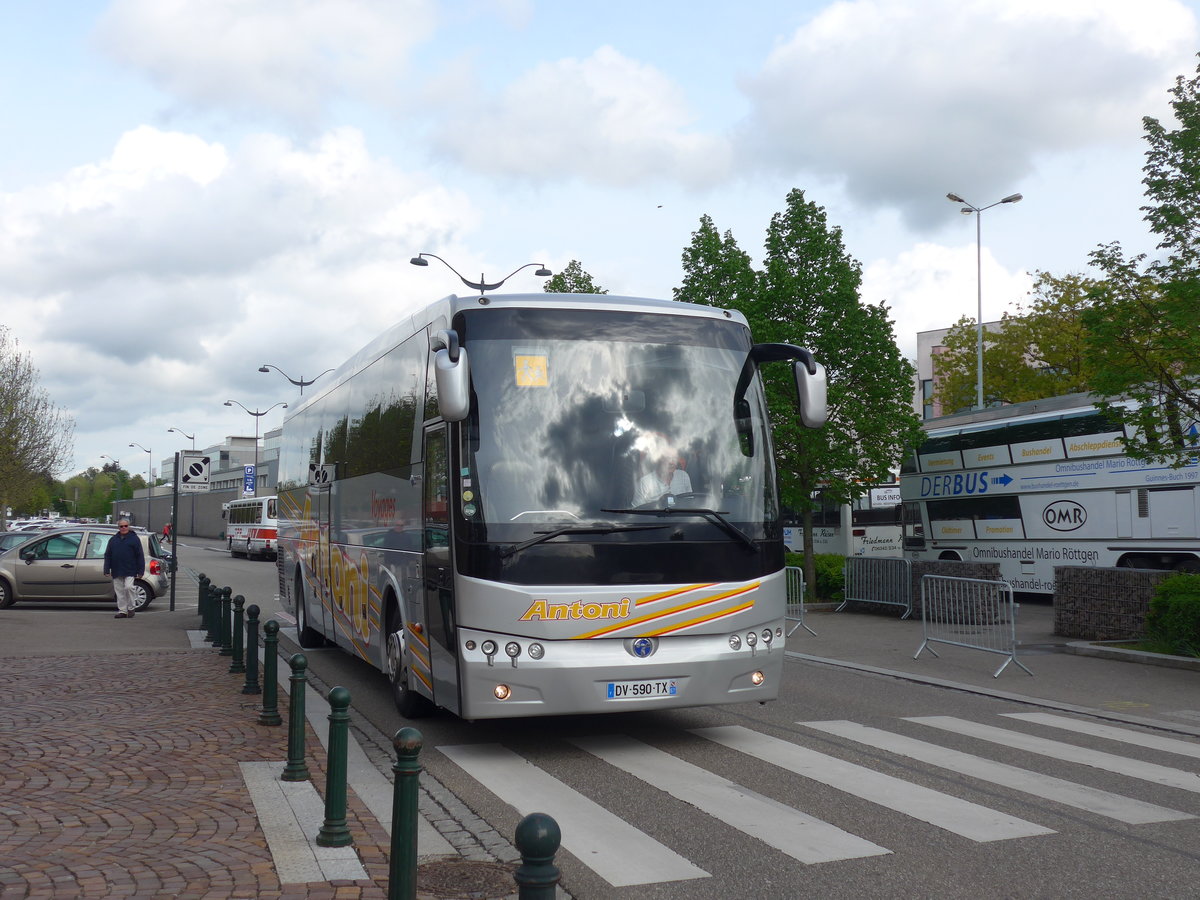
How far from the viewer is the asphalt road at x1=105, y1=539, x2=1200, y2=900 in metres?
5.27

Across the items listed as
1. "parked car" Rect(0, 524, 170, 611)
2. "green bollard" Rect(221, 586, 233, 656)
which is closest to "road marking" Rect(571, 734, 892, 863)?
"green bollard" Rect(221, 586, 233, 656)

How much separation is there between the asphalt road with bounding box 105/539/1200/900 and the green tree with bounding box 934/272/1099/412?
26.7 metres

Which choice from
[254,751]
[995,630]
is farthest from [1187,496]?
[254,751]

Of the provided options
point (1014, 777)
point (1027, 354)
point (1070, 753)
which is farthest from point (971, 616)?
point (1027, 354)

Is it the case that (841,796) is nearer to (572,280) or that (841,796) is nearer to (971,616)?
(971,616)

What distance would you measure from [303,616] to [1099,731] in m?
9.78

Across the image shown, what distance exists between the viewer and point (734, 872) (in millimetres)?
5312

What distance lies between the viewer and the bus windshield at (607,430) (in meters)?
7.72

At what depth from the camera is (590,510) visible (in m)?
7.73

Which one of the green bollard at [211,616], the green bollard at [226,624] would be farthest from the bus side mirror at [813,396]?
the green bollard at [211,616]

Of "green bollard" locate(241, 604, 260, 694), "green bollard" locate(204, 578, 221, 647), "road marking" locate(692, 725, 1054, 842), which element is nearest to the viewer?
"road marking" locate(692, 725, 1054, 842)

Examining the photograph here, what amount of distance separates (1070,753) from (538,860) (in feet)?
20.6

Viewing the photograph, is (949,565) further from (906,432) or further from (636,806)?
(636,806)

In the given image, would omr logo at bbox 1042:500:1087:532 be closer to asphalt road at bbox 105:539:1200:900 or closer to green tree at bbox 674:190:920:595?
green tree at bbox 674:190:920:595
